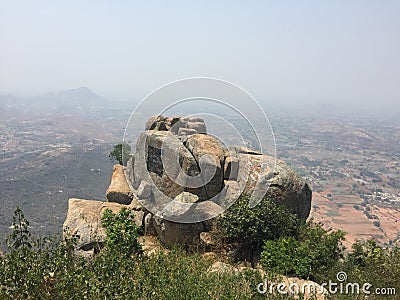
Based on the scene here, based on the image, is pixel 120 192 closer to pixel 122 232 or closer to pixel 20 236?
pixel 122 232

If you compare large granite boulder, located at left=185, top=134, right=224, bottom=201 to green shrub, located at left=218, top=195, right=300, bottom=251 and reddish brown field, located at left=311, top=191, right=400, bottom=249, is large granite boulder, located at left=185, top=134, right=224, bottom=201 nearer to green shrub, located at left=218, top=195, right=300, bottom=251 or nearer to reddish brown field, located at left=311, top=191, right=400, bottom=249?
green shrub, located at left=218, top=195, right=300, bottom=251

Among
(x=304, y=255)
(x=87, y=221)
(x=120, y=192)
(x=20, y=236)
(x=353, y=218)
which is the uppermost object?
(x=20, y=236)

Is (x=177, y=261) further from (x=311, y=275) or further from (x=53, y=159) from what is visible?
(x=53, y=159)

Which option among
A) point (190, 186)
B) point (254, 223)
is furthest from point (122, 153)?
point (254, 223)

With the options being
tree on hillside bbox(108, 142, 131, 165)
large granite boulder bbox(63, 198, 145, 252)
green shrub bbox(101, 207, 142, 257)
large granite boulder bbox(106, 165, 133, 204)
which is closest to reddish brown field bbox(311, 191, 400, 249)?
tree on hillside bbox(108, 142, 131, 165)

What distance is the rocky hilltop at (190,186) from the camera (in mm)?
9719

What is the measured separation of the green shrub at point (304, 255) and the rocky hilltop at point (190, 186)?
6.11ft

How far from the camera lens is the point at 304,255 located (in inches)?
323

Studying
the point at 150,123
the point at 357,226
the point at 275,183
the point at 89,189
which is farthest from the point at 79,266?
the point at 89,189

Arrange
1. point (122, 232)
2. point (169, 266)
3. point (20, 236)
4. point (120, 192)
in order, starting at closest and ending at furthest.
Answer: point (20, 236) < point (169, 266) < point (122, 232) < point (120, 192)

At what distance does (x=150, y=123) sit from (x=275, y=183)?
19.3ft

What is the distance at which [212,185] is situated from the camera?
1052 centimetres

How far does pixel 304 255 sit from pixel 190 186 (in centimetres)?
392

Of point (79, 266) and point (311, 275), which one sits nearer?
point (79, 266)
